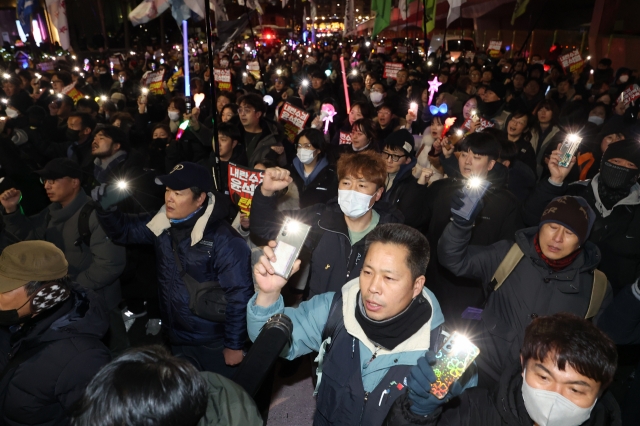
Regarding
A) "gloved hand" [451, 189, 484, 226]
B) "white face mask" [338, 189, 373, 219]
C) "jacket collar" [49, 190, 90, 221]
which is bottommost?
"jacket collar" [49, 190, 90, 221]

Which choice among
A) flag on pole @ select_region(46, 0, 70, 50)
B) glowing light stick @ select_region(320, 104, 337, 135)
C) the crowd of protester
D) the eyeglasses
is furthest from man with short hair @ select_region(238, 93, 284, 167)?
flag on pole @ select_region(46, 0, 70, 50)

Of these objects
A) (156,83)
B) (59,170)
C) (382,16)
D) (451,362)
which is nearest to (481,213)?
(451,362)

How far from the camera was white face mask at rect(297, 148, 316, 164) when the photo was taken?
484cm

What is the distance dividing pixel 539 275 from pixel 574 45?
79.6ft

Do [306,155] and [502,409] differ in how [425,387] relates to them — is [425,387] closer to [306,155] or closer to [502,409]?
[502,409]

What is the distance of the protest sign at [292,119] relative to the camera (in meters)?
7.13

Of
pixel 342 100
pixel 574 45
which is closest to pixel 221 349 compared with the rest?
pixel 342 100

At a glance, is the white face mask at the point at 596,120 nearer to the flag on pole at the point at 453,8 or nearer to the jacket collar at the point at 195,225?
the jacket collar at the point at 195,225

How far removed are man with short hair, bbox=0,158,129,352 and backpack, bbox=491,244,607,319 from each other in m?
3.00

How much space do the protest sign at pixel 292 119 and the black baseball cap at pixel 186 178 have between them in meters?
4.00

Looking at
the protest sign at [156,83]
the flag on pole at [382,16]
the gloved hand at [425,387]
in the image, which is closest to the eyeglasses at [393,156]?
the gloved hand at [425,387]

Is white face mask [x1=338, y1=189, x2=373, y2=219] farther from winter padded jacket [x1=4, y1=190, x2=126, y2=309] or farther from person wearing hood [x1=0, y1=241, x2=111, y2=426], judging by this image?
winter padded jacket [x1=4, y1=190, x2=126, y2=309]

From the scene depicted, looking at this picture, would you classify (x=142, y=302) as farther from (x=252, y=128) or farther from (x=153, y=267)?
(x=252, y=128)

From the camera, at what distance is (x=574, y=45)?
73.7 feet
